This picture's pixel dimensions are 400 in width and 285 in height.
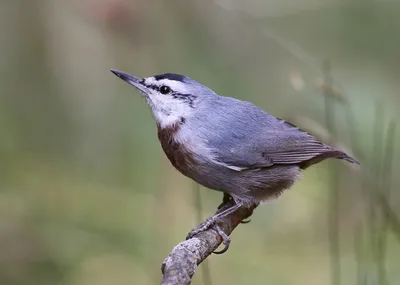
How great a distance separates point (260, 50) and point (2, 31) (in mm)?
2272

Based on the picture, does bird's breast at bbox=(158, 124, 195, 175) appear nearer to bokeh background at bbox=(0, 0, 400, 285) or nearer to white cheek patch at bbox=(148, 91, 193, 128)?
white cheek patch at bbox=(148, 91, 193, 128)

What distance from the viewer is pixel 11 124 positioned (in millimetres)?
4805

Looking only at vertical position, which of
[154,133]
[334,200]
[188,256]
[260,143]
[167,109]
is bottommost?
[334,200]

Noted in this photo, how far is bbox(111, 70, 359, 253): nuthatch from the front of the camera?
3.23 meters

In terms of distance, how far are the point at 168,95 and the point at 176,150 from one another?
0.92 feet

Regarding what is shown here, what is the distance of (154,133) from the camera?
5051 mm

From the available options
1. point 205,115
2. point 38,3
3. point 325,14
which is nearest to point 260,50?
point 325,14


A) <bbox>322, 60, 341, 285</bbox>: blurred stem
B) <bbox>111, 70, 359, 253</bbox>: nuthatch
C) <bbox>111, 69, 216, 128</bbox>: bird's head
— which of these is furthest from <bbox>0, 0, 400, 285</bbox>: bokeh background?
<bbox>111, 69, 216, 128</bbox>: bird's head

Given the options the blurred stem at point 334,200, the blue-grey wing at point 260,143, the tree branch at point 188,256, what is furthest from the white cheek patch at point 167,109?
the blurred stem at point 334,200

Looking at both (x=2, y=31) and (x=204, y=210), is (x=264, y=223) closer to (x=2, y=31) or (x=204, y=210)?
(x=204, y=210)

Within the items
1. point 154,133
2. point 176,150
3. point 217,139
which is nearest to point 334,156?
point 217,139

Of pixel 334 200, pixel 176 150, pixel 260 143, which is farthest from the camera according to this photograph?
pixel 334 200

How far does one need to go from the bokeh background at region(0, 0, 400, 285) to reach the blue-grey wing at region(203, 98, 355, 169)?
12 centimetres

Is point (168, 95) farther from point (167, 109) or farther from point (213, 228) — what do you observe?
point (213, 228)
